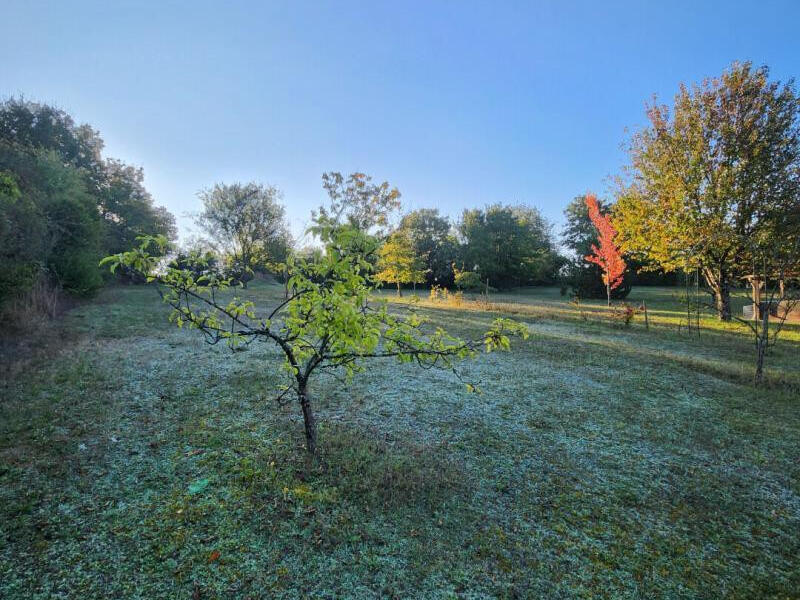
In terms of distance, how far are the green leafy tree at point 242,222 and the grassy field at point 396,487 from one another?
23.3 meters

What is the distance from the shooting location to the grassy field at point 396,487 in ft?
8.47

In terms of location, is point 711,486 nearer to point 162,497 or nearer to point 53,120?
point 162,497

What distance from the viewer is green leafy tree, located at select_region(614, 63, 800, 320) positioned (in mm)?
12672

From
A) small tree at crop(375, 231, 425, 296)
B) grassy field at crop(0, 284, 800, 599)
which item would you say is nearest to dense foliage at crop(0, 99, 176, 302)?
grassy field at crop(0, 284, 800, 599)

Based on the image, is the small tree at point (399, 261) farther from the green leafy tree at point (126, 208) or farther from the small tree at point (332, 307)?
the small tree at point (332, 307)

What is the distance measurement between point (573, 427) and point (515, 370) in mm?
2636

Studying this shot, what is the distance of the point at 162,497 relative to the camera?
3.32 metres

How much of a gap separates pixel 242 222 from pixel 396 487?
30.1 meters

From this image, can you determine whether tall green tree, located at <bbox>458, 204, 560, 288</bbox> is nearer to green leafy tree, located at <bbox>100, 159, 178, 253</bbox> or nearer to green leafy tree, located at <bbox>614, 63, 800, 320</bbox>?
green leafy tree, located at <bbox>614, 63, 800, 320</bbox>

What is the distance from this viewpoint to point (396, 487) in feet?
11.6

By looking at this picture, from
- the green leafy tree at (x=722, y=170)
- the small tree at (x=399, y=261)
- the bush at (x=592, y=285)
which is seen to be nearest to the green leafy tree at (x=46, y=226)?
the small tree at (x=399, y=261)

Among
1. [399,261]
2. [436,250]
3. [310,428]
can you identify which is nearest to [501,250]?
[436,250]

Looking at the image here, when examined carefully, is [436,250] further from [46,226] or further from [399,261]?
[46,226]

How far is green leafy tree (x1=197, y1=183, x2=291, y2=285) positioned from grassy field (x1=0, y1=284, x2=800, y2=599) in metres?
23.3
